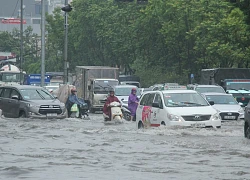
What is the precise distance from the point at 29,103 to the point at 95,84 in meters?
17.0

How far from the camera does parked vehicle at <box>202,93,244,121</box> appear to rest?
33.2 m

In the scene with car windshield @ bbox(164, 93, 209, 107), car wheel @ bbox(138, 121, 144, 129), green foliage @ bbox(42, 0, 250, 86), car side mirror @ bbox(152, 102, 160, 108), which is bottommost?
car wheel @ bbox(138, 121, 144, 129)

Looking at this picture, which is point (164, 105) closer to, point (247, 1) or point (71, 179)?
point (71, 179)

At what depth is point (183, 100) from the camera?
2516 cm

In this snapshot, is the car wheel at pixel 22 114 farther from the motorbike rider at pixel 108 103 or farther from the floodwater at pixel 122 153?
the floodwater at pixel 122 153

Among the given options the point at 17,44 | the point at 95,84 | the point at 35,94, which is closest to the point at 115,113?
the point at 35,94

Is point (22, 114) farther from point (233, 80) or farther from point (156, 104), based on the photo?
point (233, 80)

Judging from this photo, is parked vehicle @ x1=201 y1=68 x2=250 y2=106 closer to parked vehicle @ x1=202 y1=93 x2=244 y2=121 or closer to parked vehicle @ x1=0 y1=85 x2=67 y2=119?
parked vehicle @ x1=202 y1=93 x2=244 y2=121

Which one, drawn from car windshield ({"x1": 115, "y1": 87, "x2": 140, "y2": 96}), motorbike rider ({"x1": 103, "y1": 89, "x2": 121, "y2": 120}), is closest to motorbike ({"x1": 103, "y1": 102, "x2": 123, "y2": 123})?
motorbike rider ({"x1": 103, "y1": 89, "x2": 121, "y2": 120})

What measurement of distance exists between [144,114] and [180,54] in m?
42.3

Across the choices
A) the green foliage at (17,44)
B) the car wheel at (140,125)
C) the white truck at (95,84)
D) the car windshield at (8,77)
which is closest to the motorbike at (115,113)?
the car wheel at (140,125)

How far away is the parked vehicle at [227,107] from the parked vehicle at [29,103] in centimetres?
633

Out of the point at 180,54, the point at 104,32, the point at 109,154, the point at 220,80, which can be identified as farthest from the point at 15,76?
the point at 109,154

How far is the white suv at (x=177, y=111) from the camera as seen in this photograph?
24062 millimetres
